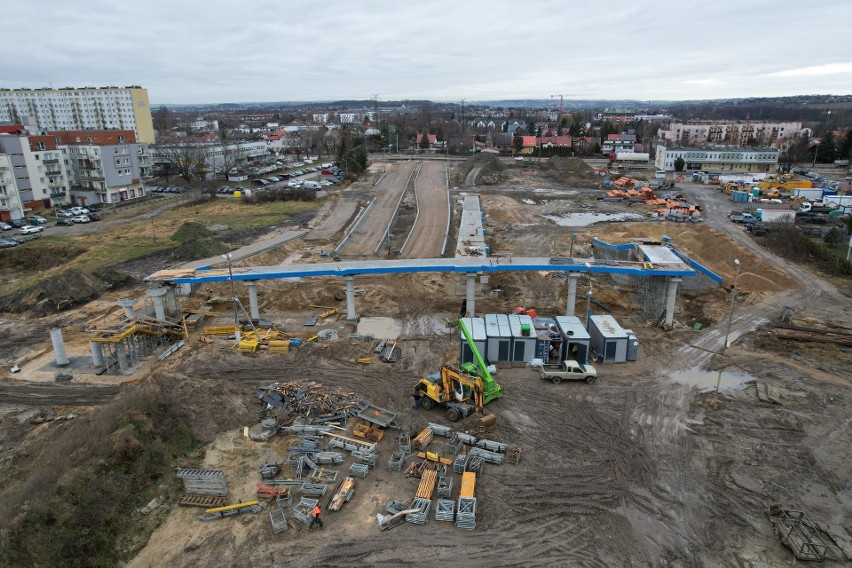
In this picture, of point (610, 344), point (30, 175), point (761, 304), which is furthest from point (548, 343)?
point (30, 175)

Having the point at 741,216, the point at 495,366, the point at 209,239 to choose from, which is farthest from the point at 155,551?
the point at 741,216

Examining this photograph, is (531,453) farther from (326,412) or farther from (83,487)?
(83,487)

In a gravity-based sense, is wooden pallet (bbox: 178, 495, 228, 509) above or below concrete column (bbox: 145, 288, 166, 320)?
below

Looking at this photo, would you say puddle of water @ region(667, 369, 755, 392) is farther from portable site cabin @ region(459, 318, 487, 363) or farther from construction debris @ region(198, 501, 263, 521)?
construction debris @ region(198, 501, 263, 521)

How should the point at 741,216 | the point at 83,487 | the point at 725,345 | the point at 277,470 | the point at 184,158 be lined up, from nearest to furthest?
the point at 83,487 → the point at 277,470 → the point at 725,345 → the point at 741,216 → the point at 184,158

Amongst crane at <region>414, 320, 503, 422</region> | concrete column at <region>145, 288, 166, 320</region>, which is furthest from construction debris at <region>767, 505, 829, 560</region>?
concrete column at <region>145, 288, 166, 320</region>
